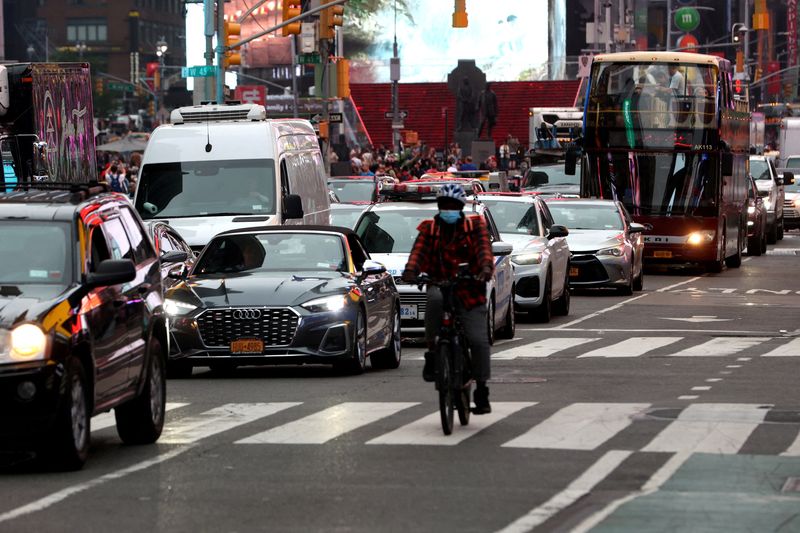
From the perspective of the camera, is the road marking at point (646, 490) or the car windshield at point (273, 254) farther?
the car windshield at point (273, 254)

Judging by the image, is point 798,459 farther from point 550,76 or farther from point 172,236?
point 550,76

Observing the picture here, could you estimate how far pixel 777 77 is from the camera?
15725 cm

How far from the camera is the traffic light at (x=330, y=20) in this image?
42.4 metres

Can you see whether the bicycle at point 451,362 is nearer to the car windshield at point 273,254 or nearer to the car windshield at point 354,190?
the car windshield at point 273,254

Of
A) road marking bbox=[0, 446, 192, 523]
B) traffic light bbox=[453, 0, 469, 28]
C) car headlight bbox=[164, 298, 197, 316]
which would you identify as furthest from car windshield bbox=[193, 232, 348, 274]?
traffic light bbox=[453, 0, 469, 28]

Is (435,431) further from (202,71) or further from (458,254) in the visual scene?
(202,71)

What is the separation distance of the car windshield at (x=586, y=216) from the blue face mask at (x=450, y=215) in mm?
18926

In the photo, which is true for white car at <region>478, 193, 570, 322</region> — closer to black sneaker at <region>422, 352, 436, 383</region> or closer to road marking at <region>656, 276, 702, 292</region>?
road marking at <region>656, 276, 702, 292</region>

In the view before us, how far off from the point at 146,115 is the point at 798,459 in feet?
487

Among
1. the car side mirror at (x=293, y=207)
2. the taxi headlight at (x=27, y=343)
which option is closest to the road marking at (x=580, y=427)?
the taxi headlight at (x=27, y=343)

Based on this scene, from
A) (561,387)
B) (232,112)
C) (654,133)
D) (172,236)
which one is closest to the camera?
(561,387)

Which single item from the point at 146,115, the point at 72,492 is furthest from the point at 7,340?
the point at 146,115

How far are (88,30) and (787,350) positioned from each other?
166 m

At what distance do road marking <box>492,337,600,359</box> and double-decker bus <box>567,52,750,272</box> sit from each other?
1626cm
